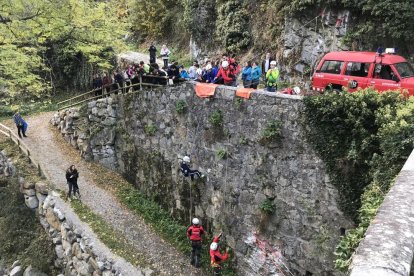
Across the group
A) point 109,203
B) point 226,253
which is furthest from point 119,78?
point 226,253

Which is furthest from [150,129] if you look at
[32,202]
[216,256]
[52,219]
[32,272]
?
[32,272]

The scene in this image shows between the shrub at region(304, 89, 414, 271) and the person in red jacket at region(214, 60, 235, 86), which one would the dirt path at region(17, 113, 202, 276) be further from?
the person in red jacket at region(214, 60, 235, 86)

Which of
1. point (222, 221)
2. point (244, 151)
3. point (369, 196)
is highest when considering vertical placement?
point (369, 196)

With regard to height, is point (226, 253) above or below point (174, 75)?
below

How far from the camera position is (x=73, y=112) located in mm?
19625

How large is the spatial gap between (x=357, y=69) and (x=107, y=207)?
10367 mm

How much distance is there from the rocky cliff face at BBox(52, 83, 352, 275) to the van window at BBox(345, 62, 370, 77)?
313 centimetres

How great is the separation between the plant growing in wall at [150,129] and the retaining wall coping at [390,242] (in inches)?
467

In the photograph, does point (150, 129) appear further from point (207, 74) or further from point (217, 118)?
point (217, 118)

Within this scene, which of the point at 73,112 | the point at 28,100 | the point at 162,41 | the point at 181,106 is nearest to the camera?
the point at 181,106

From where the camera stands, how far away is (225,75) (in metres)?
13.4

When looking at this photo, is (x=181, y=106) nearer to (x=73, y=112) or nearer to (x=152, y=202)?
(x=152, y=202)

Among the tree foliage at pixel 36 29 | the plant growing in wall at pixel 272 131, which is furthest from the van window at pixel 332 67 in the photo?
the tree foliage at pixel 36 29

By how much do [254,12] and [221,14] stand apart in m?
2.25
